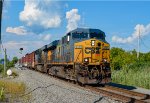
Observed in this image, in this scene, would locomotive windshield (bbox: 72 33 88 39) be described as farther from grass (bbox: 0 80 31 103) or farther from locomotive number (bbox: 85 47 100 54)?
grass (bbox: 0 80 31 103)

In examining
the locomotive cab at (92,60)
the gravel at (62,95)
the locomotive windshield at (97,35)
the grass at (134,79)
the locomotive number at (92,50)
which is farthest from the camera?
the grass at (134,79)

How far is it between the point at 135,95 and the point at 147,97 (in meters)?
1.01

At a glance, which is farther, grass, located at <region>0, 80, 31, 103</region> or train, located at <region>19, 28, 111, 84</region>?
train, located at <region>19, 28, 111, 84</region>

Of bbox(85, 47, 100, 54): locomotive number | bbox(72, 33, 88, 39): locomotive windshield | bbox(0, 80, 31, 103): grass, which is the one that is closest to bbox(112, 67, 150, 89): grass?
bbox(85, 47, 100, 54): locomotive number

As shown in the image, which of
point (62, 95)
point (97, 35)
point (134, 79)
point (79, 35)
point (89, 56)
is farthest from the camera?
point (134, 79)

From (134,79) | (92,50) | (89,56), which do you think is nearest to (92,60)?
(89,56)

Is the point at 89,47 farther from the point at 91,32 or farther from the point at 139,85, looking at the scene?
the point at 139,85

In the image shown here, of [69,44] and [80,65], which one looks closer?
[80,65]

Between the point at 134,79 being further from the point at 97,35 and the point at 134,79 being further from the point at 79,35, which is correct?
the point at 79,35

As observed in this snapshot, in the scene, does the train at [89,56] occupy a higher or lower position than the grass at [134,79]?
higher

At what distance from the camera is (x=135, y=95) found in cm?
1527

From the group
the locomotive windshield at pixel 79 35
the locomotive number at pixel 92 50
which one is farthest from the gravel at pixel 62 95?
the locomotive windshield at pixel 79 35

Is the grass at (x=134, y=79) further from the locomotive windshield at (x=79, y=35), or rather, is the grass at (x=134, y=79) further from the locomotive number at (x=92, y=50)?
the locomotive windshield at (x=79, y=35)

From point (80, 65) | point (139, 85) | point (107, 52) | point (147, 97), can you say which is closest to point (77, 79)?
point (80, 65)
